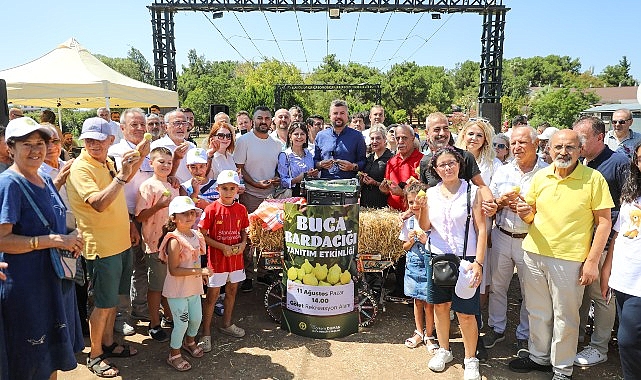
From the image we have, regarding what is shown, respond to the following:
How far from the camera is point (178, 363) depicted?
402 cm

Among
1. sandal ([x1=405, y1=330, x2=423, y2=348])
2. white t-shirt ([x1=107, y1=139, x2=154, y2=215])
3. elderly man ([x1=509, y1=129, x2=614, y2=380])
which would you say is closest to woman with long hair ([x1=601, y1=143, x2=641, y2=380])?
elderly man ([x1=509, y1=129, x2=614, y2=380])

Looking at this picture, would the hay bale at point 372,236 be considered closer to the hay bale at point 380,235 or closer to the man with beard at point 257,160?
the hay bale at point 380,235

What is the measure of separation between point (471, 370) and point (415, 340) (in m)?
0.74

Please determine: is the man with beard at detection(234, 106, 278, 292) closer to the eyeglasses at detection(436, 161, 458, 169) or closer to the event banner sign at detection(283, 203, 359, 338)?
the event banner sign at detection(283, 203, 359, 338)

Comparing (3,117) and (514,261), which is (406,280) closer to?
(514,261)

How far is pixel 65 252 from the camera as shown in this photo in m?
2.91

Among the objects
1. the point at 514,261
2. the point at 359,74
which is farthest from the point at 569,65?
the point at 514,261

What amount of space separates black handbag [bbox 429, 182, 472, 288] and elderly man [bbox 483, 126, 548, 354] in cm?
56

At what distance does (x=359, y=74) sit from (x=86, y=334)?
6117cm

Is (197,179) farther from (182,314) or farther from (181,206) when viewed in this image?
(182,314)

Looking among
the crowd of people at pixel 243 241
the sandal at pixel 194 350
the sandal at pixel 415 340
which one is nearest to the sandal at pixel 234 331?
the crowd of people at pixel 243 241

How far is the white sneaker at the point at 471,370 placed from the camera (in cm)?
385

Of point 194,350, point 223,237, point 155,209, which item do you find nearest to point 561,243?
point 223,237

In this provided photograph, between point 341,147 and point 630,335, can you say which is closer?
point 630,335
